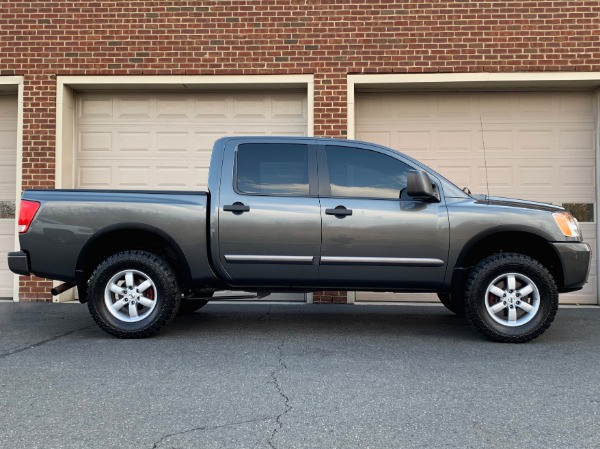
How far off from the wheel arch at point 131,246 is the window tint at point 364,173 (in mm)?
1682

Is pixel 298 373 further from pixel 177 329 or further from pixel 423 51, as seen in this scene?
pixel 423 51

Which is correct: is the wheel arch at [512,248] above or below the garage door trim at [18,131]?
below

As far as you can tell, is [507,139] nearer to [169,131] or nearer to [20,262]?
[169,131]

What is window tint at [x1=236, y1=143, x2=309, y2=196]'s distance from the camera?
5906 mm

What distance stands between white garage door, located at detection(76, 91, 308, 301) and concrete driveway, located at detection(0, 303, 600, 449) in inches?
127

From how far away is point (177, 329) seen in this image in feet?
21.0

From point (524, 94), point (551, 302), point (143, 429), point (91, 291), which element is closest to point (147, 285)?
point (91, 291)

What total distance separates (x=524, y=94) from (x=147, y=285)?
6.60 m

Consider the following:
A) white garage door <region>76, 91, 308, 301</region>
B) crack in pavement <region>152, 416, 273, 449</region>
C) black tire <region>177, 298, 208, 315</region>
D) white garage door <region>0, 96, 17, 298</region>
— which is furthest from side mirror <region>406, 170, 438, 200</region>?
white garage door <region>0, 96, 17, 298</region>

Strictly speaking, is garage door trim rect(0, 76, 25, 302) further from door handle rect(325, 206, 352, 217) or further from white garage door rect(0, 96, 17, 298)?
door handle rect(325, 206, 352, 217)

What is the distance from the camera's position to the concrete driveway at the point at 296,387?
125 inches

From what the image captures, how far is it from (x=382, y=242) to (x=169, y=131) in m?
4.88

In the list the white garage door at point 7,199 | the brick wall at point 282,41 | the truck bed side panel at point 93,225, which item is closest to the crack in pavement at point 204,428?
the truck bed side panel at point 93,225

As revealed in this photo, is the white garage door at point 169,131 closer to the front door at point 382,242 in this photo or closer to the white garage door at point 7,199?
the white garage door at point 7,199
